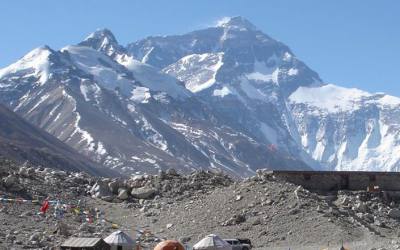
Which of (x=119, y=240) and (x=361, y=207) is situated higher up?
(x=361, y=207)

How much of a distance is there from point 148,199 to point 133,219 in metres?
5.92

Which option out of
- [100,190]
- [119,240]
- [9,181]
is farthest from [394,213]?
[9,181]

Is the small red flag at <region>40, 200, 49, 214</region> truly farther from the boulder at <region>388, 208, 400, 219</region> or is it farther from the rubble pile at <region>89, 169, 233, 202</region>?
the boulder at <region>388, 208, 400, 219</region>

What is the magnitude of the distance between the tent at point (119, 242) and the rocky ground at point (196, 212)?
351cm

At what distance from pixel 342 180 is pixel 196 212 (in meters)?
13.0

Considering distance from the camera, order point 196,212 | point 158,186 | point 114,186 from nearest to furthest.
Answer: point 196,212 → point 158,186 → point 114,186

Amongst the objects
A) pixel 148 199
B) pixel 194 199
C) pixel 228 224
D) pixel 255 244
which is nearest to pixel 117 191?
pixel 148 199

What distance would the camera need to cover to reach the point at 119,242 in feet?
152

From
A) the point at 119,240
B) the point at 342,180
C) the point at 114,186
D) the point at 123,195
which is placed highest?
the point at 114,186

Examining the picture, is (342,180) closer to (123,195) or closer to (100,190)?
(123,195)

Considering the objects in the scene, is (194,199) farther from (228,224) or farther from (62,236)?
(62,236)

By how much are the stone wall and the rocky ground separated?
6.59 ft

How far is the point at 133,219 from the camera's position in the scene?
197 feet

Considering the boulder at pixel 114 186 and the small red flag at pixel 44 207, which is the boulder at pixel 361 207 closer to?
the boulder at pixel 114 186
